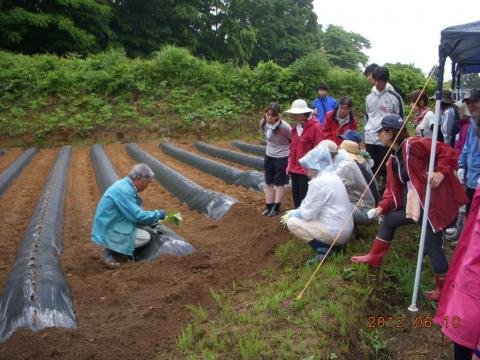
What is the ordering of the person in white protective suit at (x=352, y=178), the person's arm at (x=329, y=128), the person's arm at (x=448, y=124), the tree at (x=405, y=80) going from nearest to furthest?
the person in white protective suit at (x=352, y=178), the person's arm at (x=448, y=124), the person's arm at (x=329, y=128), the tree at (x=405, y=80)

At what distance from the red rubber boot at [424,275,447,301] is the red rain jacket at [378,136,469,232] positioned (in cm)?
40

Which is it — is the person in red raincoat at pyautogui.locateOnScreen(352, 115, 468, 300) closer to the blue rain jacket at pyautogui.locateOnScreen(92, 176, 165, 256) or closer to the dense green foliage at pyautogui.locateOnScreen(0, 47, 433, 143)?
the blue rain jacket at pyautogui.locateOnScreen(92, 176, 165, 256)

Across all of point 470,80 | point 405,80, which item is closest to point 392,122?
point 470,80

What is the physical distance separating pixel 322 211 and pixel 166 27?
23.0 m

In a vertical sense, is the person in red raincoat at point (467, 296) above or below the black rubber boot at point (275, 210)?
above

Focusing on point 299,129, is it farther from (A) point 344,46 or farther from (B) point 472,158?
(A) point 344,46

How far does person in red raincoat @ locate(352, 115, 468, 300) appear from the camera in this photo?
10.3 ft

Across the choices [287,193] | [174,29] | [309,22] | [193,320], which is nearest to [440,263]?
[193,320]

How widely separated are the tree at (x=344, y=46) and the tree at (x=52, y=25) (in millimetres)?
21207

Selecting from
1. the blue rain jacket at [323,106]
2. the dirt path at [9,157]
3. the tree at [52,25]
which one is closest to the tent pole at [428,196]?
the blue rain jacket at [323,106]

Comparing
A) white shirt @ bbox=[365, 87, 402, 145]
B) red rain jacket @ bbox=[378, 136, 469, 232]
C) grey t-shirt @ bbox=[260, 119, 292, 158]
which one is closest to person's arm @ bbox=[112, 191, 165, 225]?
grey t-shirt @ bbox=[260, 119, 292, 158]

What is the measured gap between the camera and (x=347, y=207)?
12.6ft

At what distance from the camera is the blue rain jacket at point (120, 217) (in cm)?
423

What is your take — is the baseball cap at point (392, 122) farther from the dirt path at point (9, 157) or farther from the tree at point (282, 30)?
the tree at point (282, 30)
